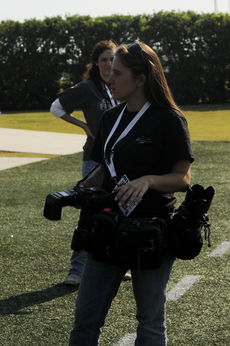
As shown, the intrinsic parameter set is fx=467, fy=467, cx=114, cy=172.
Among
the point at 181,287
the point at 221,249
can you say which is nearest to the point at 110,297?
the point at 181,287

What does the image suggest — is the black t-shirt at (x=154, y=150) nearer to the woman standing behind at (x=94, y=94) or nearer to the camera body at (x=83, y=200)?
the camera body at (x=83, y=200)

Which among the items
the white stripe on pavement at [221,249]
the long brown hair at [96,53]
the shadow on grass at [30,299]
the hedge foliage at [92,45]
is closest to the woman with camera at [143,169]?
the shadow on grass at [30,299]

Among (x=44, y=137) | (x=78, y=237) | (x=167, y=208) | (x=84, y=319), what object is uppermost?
(x=167, y=208)

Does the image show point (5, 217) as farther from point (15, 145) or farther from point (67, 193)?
point (15, 145)

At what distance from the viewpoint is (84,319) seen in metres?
2.29

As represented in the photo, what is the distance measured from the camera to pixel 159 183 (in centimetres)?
220

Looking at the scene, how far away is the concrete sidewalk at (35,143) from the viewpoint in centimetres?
1112

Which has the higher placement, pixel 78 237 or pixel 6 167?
pixel 78 237

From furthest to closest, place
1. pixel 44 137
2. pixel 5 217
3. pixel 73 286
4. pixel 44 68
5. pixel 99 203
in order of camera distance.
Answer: pixel 44 68
pixel 44 137
pixel 5 217
pixel 73 286
pixel 99 203

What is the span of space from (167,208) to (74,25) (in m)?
24.5

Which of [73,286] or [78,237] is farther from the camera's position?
[73,286]

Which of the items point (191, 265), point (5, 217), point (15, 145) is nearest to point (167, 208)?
point (191, 265)

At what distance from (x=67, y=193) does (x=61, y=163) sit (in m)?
8.18

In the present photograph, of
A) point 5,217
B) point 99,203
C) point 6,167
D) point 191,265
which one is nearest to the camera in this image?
point 99,203
